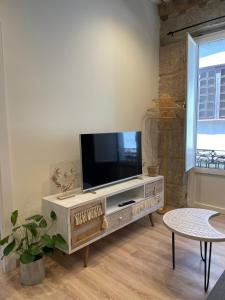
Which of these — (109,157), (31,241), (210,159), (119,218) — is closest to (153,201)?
(119,218)

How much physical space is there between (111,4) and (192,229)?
8.93 ft

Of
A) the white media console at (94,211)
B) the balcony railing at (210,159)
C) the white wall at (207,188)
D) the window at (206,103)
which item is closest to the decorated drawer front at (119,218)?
the white media console at (94,211)

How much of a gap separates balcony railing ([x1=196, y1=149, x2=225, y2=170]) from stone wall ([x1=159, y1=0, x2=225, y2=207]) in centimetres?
28

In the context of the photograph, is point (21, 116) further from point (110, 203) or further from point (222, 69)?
point (222, 69)

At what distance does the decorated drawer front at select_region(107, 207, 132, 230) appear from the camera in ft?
7.85

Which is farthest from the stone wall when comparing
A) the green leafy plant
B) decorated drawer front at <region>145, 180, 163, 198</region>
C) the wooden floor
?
the green leafy plant

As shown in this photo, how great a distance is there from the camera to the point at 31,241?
7.23 ft

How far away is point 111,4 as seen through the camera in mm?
2871

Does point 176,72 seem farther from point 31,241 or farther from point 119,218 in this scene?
point 31,241

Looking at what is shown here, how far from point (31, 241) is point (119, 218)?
0.90 metres

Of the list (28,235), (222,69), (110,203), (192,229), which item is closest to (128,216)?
(110,203)

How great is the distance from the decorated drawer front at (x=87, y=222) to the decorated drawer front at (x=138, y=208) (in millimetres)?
492

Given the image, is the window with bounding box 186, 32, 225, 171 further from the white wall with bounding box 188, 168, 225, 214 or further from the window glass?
the white wall with bounding box 188, 168, 225, 214

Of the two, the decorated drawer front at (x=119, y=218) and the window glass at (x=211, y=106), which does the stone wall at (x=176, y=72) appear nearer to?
the window glass at (x=211, y=106)
